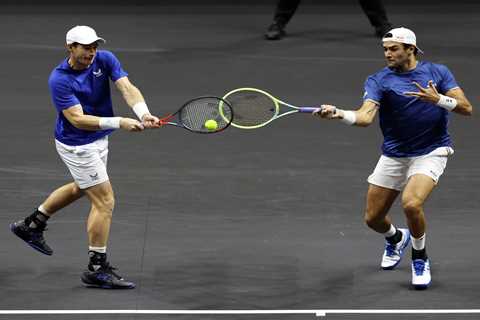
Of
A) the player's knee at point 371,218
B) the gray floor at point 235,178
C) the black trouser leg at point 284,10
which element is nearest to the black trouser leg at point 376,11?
the gray floor at point 235,178

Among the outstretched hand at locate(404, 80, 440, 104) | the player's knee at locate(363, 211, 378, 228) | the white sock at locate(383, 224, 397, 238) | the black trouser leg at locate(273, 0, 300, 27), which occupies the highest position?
the outstretched hand at locate(404, 80, 440, 104)

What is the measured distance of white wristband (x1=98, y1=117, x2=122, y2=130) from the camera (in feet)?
32.6

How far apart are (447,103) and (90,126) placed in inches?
112

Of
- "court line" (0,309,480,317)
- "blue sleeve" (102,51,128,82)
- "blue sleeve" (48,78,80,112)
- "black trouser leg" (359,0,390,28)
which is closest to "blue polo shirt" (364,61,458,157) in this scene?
"court line" (0,309,480,317)

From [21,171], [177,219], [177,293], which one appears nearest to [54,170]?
[21,171]

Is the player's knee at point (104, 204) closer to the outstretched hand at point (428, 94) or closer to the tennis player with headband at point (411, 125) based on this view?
the tennis player with headband at point (411, 125)

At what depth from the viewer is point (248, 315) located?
31.8ft

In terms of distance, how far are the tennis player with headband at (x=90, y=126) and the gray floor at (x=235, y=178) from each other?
34 centimetres

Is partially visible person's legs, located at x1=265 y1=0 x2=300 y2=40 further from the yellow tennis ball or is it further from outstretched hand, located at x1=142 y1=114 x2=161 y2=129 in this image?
outstretched hand, located at x1=142 y1=114 x2=161 y2=129

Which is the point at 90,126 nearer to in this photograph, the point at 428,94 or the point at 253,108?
the point at 253,108

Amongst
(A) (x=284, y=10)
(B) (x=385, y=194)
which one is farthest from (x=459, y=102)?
(A) (x=284, y=10)

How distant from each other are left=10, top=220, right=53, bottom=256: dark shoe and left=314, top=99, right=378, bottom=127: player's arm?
9.20ft

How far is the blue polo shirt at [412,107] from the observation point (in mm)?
10289

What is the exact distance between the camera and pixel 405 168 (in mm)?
10547
